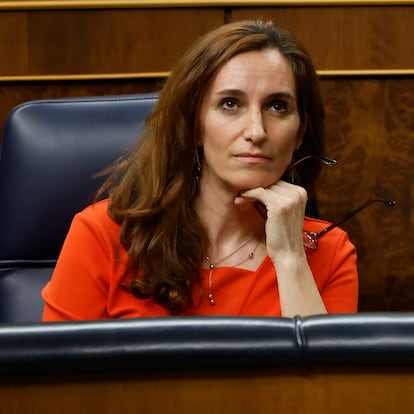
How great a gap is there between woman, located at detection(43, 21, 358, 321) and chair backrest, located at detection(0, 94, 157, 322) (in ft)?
0.31

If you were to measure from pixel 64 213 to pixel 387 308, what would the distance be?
0.89 meters

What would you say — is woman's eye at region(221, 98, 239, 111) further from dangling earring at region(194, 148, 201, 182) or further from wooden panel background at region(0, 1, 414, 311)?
wooden panel background at region(0, 1, 414, 311)

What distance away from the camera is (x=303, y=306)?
111 centimetres

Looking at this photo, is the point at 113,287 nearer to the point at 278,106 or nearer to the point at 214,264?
the point at 214,264

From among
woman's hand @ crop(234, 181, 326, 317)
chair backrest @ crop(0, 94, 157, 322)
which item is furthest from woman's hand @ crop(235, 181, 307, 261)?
chair backrest @ crop(0, 94, 157, 322)

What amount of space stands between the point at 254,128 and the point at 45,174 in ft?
1.14

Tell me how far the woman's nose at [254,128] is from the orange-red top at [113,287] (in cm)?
18

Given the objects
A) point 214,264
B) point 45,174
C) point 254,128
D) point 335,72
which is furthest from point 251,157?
point 335,72

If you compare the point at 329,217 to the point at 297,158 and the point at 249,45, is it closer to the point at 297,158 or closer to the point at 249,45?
the point at 297,158

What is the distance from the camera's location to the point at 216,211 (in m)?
1.20

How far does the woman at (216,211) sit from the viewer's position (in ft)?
3.70

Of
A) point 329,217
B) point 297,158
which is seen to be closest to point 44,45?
point 329,217

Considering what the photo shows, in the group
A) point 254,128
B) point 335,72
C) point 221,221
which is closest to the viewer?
point 254,128

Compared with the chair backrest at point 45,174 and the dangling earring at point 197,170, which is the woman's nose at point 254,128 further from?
the chair backrest at point 45,174
